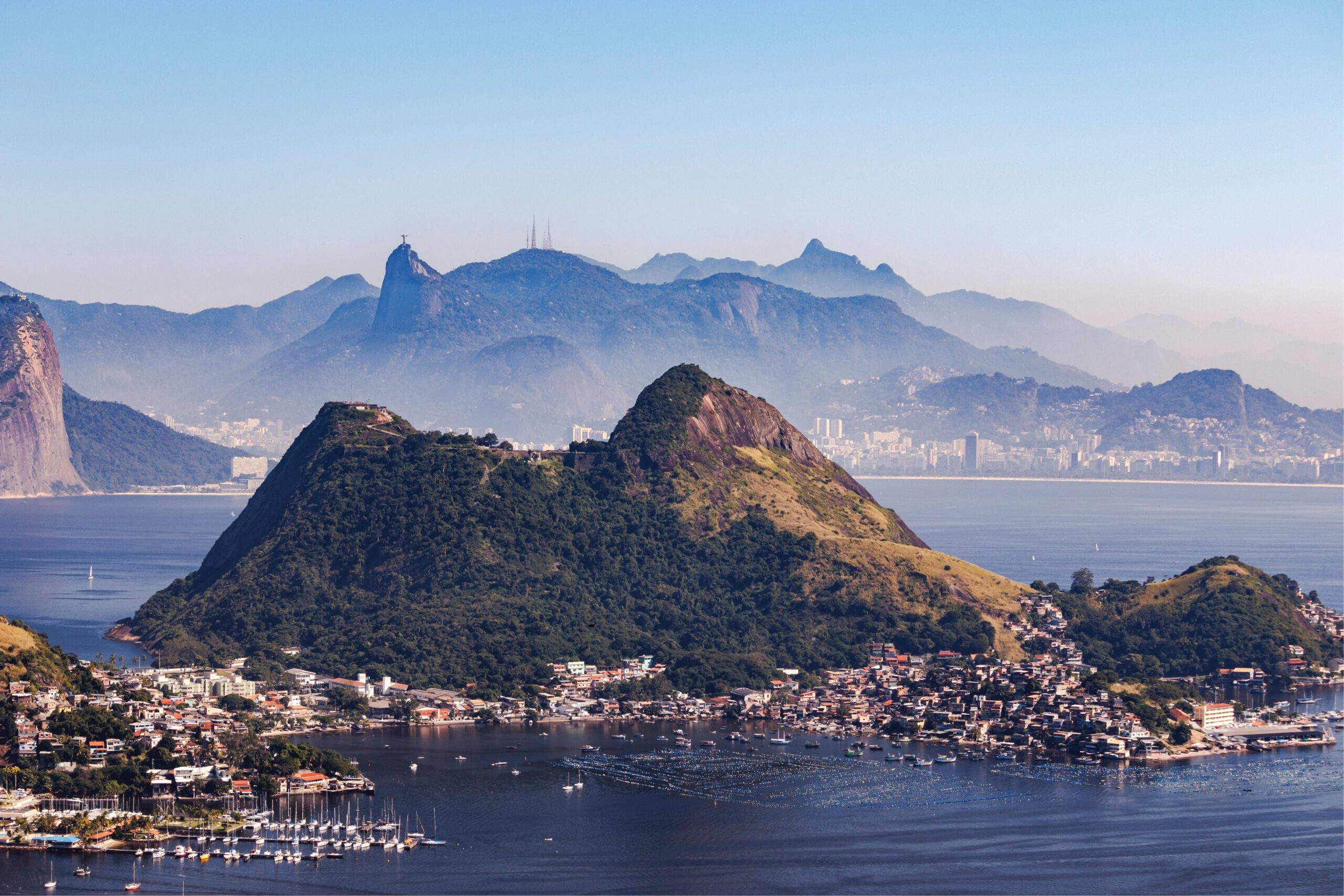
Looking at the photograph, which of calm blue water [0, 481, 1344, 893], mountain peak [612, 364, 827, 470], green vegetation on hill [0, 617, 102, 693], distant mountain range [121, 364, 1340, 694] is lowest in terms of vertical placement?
calm blue water [0, 481, 1344, 893]

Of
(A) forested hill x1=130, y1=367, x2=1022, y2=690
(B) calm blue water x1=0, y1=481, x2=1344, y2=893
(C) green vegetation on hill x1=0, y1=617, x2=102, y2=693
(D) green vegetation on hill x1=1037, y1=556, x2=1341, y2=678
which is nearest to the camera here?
(B) calm blue water x1=0, y1=481, x2=1344, y2=893

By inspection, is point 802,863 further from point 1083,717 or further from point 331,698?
point 331,698

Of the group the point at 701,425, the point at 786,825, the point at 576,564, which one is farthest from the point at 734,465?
the point at 786,825

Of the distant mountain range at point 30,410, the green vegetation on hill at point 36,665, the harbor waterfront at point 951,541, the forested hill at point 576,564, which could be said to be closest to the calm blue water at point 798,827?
the green vegetation on hill at point 36,665

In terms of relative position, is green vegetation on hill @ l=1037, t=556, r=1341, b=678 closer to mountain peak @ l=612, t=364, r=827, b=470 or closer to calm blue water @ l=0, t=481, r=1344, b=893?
calm blue water @ l=0, t=481, r=1344, b=893

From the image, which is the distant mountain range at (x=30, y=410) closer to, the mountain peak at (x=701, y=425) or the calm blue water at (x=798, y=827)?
the mountain peak at (x=701, y=425)

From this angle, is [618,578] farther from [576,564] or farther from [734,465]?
[734,465]

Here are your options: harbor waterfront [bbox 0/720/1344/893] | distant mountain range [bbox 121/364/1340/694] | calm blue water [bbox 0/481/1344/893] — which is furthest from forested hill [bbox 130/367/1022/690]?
harbor waterfront [bbox 0/720/1344/893]
